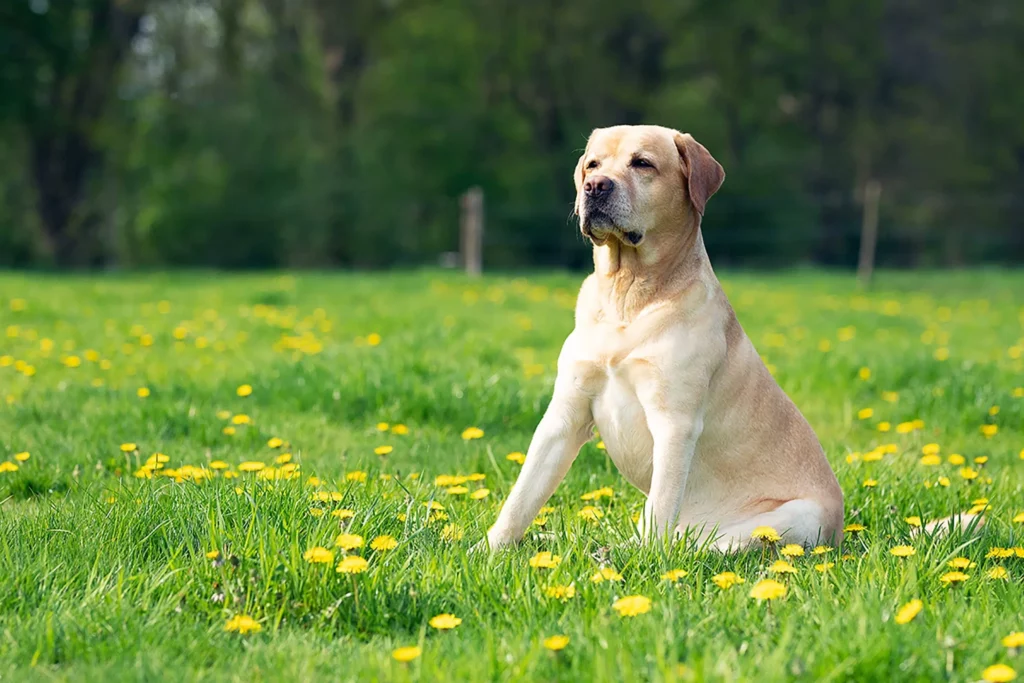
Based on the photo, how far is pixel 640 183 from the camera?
11.5 ft

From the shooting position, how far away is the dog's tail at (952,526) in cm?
338

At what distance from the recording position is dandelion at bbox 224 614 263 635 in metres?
2.48

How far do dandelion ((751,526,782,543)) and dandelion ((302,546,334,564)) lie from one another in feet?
4.39

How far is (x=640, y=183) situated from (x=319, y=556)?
163 centimetres

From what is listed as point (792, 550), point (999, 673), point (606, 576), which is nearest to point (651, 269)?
point (792, 550)

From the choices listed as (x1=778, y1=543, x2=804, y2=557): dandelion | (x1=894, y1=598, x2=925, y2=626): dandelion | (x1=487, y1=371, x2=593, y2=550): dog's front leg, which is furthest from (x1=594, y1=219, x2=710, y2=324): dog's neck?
(x1=894, y1=598, x2=925, y2=626): dandelion

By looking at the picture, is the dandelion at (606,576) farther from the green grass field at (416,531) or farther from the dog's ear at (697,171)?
the dog's ear at (697,171)

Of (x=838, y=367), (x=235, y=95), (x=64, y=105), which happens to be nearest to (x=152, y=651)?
(x=838, y=367)

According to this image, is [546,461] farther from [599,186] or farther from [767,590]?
[767,590]

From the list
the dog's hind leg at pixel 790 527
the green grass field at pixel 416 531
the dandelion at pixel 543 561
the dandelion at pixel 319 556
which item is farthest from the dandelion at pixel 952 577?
the dandelion at pixel 319 556

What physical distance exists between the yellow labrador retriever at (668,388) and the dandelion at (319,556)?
2.53 ft

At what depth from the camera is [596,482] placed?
4.44 meters

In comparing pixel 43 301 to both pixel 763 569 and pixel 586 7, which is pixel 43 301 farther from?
pixel 586 7

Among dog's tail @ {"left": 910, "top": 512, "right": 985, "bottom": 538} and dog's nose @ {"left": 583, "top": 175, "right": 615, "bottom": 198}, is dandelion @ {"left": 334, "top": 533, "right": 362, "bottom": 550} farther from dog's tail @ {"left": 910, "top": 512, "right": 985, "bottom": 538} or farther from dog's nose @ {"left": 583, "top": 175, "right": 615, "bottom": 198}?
dog's tail @ {"left": 910, "top": 512, "right": 985, "bottom": 538}
